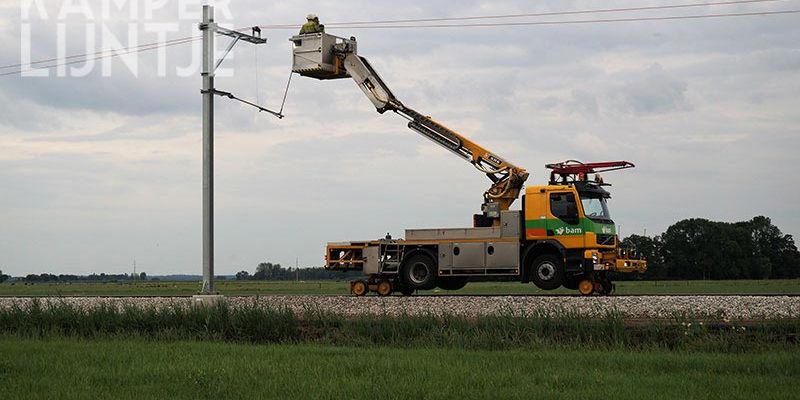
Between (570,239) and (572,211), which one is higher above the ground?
(572,211)

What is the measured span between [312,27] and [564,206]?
33.9 ft

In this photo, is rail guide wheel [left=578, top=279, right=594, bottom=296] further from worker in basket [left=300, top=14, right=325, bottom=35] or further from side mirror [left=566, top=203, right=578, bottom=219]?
worker in basket [left=300, top=14, right=325, bottom=35]

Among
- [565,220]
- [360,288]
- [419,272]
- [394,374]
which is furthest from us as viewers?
[360,288]

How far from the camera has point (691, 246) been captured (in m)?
88.6

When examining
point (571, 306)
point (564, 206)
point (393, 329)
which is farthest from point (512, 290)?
point (393, 329)

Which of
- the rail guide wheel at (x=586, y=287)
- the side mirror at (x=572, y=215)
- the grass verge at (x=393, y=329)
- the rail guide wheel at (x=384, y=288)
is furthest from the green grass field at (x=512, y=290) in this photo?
the grass verge at (x=393, y=329)

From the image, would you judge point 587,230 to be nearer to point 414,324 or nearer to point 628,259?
point 628,259

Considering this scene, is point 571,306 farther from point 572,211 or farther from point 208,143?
point 208,143

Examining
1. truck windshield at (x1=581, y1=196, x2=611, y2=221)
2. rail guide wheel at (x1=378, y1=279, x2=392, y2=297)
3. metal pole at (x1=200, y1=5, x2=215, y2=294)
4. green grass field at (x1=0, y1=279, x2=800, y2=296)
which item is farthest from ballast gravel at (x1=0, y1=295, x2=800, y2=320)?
green grass field at (x1=0, y1=279, x2=800, y2=296)

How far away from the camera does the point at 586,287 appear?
98.1 ft

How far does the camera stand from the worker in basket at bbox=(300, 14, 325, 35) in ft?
110

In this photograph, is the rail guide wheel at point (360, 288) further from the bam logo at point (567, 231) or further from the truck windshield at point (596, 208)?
the truck windshield at point (596, 208)

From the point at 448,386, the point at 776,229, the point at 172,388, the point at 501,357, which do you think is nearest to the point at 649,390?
the point at 448,386

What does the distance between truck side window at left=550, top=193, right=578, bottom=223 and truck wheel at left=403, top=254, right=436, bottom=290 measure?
13.9 feet
